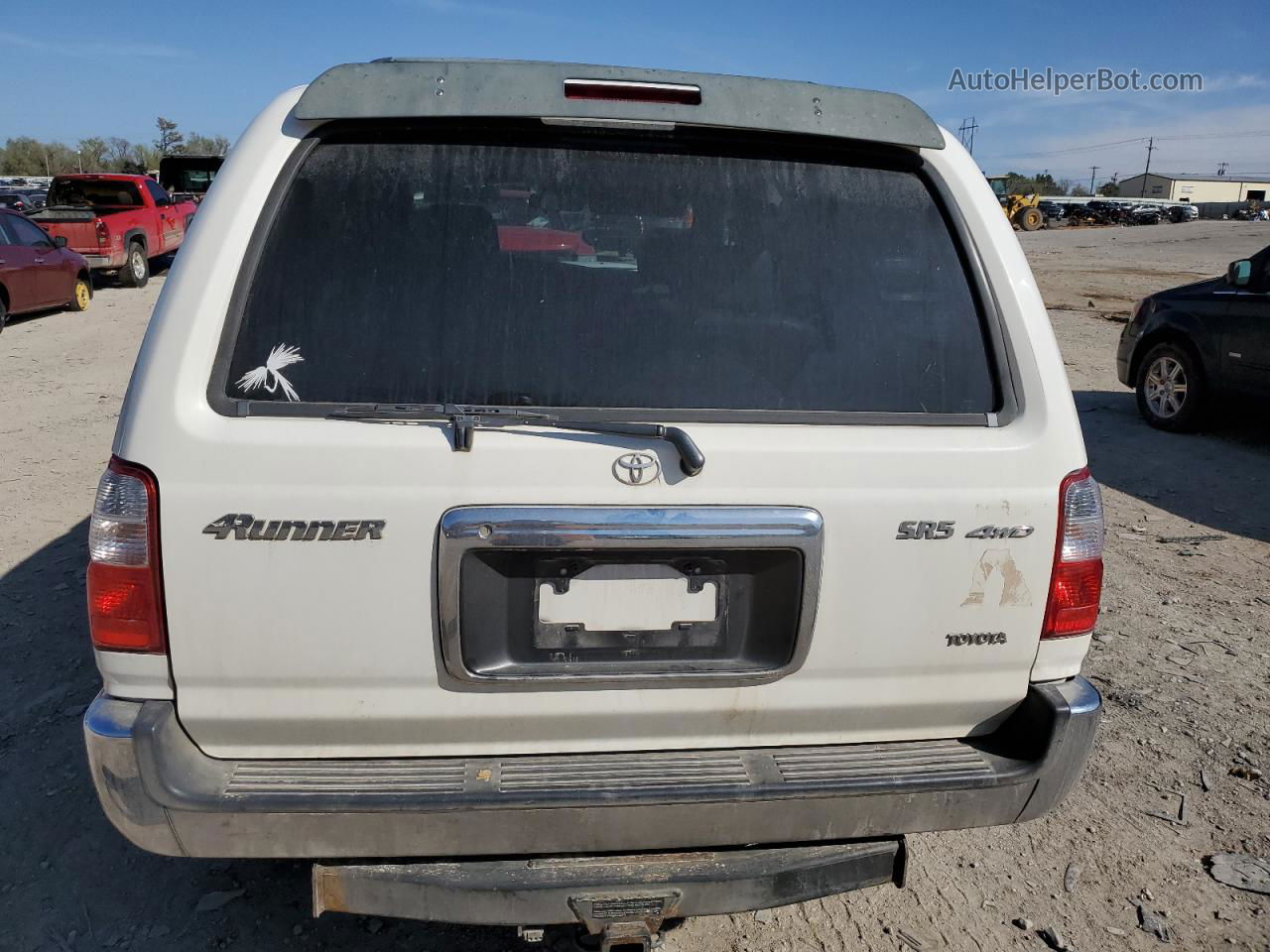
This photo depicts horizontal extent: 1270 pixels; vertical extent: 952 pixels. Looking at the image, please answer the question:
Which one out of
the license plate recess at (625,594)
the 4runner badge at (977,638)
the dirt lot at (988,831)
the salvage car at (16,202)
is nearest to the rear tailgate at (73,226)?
the salvage car at (16,202)

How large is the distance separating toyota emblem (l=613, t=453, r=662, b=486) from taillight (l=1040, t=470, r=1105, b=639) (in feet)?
3.03

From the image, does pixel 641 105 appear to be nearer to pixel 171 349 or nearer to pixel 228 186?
pixel 228 186

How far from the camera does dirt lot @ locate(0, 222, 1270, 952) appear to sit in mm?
2818

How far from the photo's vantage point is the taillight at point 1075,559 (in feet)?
7.24

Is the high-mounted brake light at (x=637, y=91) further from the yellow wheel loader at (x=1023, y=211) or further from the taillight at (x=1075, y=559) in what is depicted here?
the yellow wheel loader at (x=1023, y=211)

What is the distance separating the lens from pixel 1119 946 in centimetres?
281

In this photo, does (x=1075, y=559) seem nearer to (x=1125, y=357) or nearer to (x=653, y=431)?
(x=653, y=431)

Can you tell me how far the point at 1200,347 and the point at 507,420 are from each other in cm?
829

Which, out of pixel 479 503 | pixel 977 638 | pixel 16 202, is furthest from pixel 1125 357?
pixel 16 202

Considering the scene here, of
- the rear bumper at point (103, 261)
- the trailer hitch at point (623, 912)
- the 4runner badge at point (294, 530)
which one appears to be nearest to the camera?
the 4runner badge at point (294, 530)

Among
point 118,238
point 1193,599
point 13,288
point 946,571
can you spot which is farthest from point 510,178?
point 118,238

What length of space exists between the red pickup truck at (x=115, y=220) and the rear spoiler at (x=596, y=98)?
17822mm

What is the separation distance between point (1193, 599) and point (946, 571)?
389 cm

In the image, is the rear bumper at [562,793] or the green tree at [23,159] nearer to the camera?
the rear bumper at [562,793]
